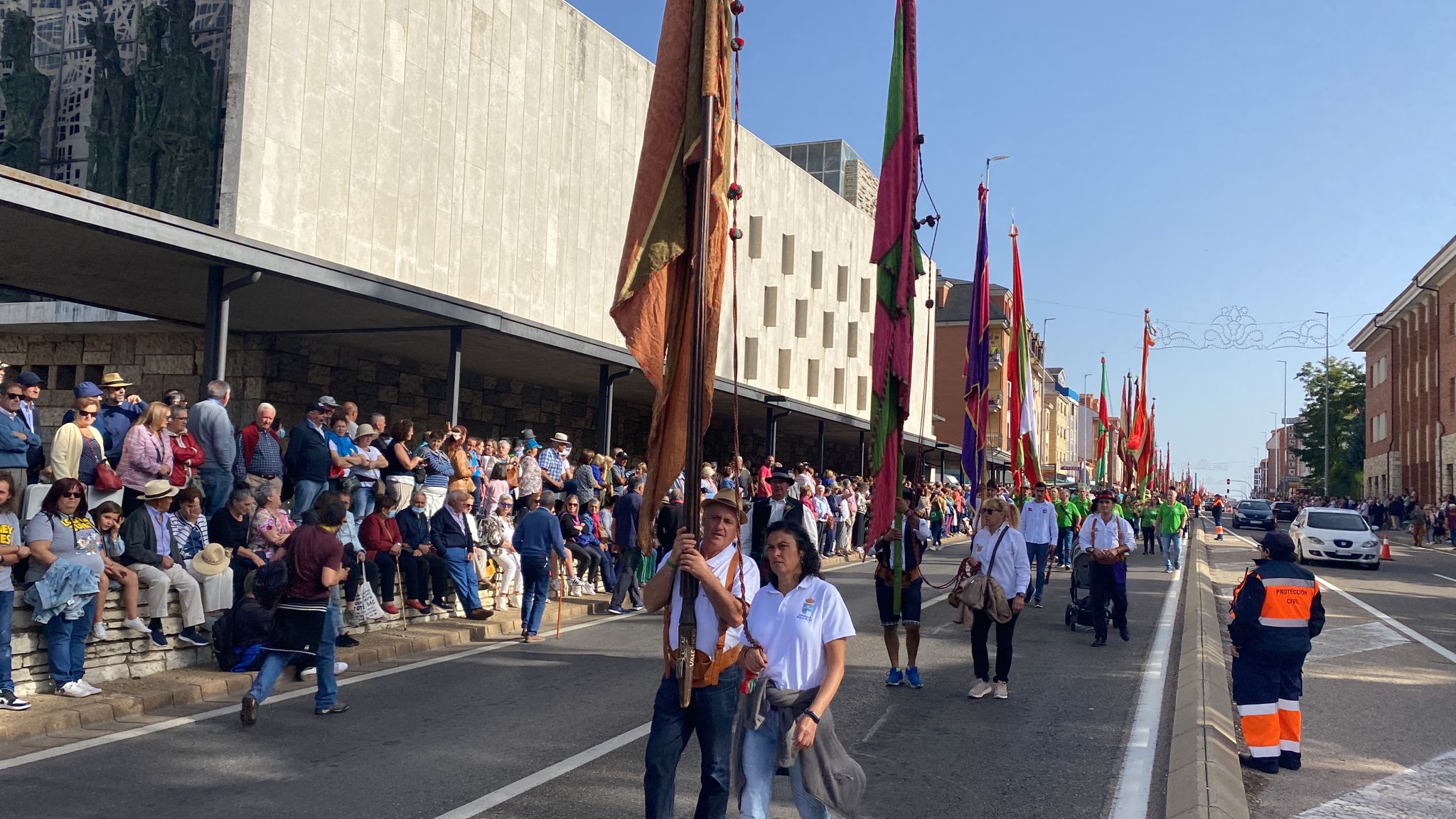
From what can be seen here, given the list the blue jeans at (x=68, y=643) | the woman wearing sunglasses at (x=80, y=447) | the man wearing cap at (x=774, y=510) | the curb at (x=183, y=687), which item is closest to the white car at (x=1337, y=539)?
the man wearing cap at (x=774, y=510)

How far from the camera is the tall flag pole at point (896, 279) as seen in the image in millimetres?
9062

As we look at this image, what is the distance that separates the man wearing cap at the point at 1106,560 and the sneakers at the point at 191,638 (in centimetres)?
920

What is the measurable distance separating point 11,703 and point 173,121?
Answer: 39.3 feet

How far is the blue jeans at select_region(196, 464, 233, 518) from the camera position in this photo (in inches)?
422

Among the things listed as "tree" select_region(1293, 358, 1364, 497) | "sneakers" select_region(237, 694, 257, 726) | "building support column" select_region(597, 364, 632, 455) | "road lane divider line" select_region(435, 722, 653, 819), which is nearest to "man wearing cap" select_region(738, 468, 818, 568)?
"road lane divider line" select_region(435, 722, 653, 819)

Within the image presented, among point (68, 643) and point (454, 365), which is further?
point (454, 365)

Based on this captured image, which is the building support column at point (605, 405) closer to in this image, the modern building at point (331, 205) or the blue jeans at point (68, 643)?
the modern building at point (331, 205)

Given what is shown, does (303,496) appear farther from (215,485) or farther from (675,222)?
(675,222)

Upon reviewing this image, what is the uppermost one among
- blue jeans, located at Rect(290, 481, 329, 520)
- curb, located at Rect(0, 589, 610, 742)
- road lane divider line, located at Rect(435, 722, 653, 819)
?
blue jeans, located at Rect(290, 481, 329, 520)

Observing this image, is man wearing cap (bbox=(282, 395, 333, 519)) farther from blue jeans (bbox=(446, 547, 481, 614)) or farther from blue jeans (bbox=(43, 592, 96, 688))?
blue jeans (bbox=(43, 592, 96, 688))

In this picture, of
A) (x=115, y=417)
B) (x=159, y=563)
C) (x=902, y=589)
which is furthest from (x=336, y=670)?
(x=902, y=589)

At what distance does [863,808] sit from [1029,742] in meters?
2.07

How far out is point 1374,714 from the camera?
891cm

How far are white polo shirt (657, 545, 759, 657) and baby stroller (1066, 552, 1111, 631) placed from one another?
873 cm
